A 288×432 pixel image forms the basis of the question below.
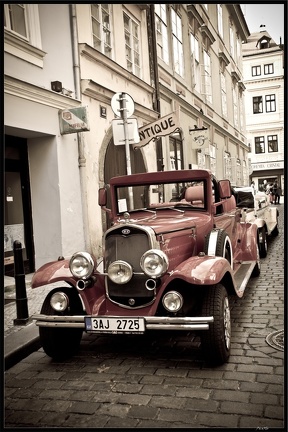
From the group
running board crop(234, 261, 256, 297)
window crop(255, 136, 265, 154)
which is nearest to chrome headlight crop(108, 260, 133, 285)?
running board crop(234, 261, 256, 297)

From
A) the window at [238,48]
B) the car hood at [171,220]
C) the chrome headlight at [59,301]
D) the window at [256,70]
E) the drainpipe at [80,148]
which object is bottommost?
the chrome headlight at [59,301]

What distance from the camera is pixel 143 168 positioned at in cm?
1112

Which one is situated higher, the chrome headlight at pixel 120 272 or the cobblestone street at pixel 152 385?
the chrome headlight at pixel 120 272

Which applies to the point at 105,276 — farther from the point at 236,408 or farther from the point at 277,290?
the point at 277,290

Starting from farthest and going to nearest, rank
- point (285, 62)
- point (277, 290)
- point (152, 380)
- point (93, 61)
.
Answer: point (93, 61)
point (277, 290)
point (152, 380)
point (285, 62)

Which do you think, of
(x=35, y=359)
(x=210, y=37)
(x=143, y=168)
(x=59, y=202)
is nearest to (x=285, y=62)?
(x=35, y=359)

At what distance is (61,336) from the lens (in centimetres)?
365

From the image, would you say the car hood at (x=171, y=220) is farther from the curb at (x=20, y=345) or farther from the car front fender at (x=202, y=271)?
the curb at (x=20, y=345)

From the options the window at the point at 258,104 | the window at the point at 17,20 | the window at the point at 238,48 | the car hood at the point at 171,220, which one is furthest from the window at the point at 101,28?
the window at the point at 238,48

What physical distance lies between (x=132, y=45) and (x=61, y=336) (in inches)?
358

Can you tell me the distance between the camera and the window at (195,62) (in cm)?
1522

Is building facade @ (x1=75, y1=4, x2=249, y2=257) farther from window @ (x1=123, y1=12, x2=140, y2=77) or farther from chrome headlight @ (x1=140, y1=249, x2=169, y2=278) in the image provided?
chrome headlight @ (x1=140, y1=249, x2=169, y2=278)

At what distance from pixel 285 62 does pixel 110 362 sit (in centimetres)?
Answer: 275

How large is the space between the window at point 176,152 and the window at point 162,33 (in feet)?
8.18
